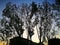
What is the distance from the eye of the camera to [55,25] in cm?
263

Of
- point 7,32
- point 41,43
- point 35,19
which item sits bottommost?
point 41,43

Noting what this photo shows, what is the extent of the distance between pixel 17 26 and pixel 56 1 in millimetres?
915

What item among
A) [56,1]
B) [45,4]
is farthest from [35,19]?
[56,1]

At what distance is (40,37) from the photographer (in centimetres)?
259

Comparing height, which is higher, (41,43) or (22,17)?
(22,17)

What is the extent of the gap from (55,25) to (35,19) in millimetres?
407

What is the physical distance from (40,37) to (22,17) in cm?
53

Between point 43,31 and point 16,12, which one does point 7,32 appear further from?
point 43,31

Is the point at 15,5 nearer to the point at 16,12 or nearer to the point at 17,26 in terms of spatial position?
the point at 16,12

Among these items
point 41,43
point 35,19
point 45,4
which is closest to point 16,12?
point 35,19

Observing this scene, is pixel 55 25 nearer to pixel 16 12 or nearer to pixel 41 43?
pixel 41 43

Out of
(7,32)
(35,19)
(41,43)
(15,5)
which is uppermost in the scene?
(15,5)

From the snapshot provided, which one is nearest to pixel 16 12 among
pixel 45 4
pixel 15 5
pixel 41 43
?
pixel 15 5

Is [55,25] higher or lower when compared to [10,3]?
lower
